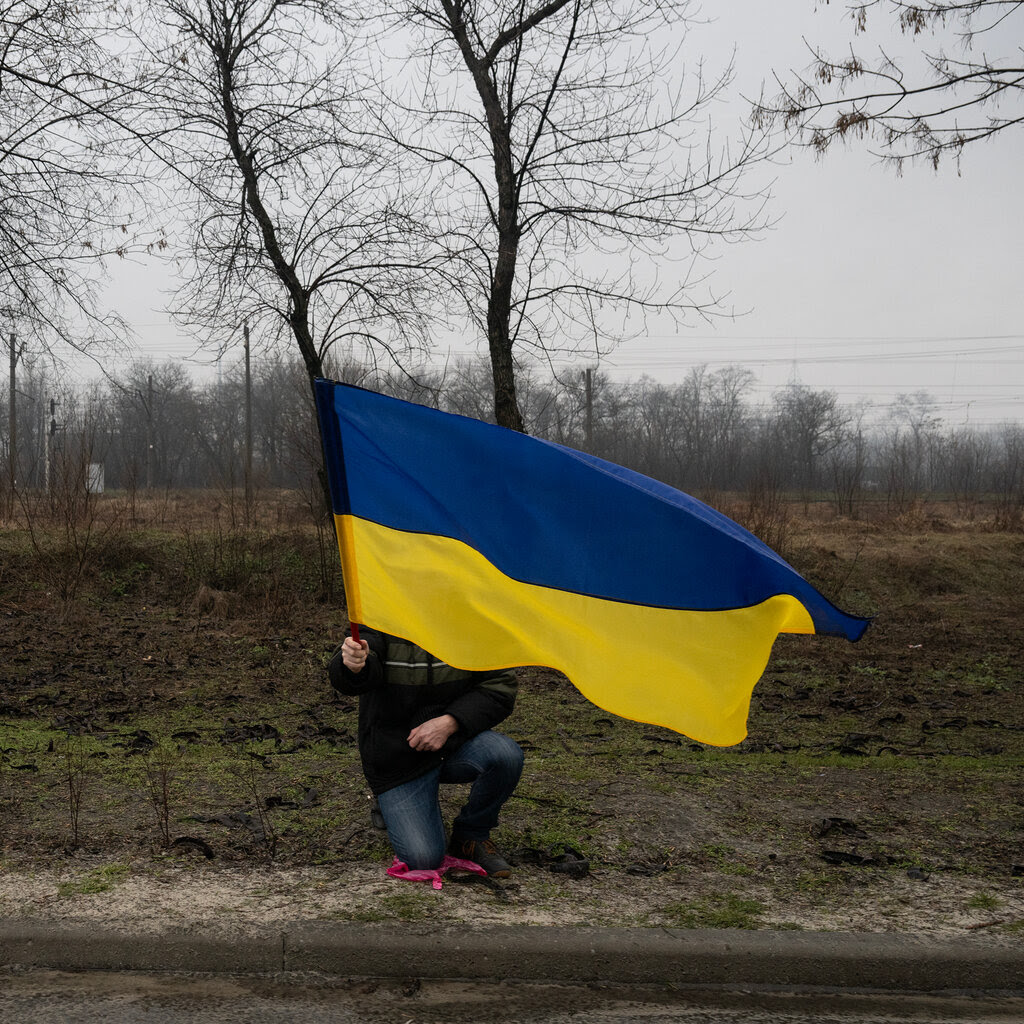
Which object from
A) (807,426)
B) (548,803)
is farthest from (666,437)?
(548,803)

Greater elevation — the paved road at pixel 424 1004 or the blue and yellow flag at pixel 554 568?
the blue and yellow flag at pixel 554 568

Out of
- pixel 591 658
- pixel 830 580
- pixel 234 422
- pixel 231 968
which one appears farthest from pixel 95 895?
pixel 234 422

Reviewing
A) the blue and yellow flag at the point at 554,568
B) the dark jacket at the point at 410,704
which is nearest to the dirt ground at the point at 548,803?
the dark jacket at the point at 410,704

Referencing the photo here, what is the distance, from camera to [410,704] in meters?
4.41

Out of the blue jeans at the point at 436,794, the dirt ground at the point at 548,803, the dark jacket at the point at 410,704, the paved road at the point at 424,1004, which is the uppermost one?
the dark jacket at the point at 410,704

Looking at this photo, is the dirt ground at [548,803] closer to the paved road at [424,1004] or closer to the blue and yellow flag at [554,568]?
the paved road at [424,1004]

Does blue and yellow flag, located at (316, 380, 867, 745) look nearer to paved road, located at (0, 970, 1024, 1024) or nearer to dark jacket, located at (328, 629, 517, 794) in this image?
dark jacket, located at (328, 629, 517, 794)

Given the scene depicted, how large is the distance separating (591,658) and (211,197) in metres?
11.2

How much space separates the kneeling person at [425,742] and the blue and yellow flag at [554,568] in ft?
1.34

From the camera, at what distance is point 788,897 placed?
446cm

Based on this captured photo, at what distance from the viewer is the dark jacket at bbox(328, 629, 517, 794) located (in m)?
4.38

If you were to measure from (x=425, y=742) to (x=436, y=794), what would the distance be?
349 mm

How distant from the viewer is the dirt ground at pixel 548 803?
432cm

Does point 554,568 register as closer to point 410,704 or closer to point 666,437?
point 410,704
